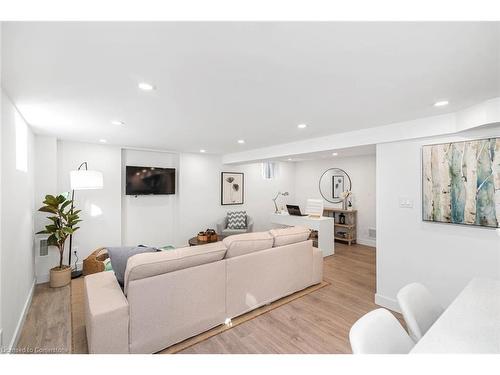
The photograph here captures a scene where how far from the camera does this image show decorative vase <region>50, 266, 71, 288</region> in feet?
11.0

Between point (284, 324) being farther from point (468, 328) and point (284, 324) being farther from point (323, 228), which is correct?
point (323, 228)

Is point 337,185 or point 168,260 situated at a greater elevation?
point 337,185

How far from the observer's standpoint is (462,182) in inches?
90.5

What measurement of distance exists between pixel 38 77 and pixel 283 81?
1.73 meters

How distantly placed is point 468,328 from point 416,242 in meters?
1.88

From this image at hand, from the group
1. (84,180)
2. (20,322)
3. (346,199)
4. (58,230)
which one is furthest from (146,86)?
(346,199)

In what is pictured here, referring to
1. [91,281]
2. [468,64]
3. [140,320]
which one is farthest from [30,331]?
[468,64]

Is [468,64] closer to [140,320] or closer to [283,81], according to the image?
[283,81]

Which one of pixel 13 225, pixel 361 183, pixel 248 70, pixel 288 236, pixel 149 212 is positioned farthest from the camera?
pixel 361 183

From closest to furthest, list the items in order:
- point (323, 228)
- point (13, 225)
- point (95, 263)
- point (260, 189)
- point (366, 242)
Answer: point (13, 225) < point (95, 263) < point (323, 228) < point (366, 242) < point (260, 189)

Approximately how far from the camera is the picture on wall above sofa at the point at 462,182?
214 cm

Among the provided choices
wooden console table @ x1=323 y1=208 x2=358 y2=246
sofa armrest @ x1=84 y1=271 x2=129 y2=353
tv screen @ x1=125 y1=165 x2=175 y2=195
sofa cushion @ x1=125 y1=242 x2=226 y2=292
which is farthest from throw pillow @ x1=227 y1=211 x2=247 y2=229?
sofa armrest @ x1=84 y1=271 x2=129 y2=353

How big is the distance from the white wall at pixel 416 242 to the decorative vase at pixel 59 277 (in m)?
4.45

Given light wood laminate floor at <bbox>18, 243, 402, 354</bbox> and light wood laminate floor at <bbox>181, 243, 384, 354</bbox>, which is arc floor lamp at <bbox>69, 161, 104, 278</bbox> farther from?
light wood laminate floor at <bbox>181, 243, 384, 354</bbox>
